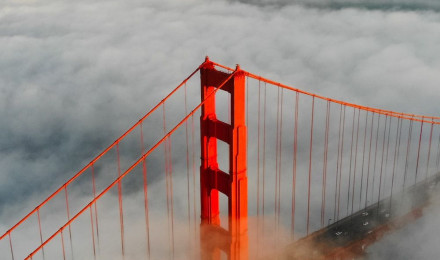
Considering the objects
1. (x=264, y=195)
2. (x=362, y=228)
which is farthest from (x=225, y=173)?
(x=264, y=195)

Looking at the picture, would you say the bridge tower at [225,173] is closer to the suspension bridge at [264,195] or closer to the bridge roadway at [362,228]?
the suspension bridge at [264,195]

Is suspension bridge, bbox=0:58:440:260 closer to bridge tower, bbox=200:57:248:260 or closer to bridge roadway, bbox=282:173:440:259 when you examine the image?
bridge roadway, bbox=282:173:440:259

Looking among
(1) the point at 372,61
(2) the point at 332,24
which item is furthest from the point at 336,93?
(2) the point at 332,24

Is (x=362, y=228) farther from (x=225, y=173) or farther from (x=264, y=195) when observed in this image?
(x=264, y=195)

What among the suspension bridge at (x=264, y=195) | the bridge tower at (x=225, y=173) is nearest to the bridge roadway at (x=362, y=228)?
the suspension bridge at (x=264, y=195)

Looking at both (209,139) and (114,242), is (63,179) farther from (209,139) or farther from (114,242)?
(209,139)

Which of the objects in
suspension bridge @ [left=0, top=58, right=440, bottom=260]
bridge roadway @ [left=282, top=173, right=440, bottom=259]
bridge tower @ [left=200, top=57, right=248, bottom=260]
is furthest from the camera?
suspension bridge @ [left=0, top=58, right=440, bottom=260]

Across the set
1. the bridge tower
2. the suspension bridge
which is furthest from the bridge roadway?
the bridge tower
